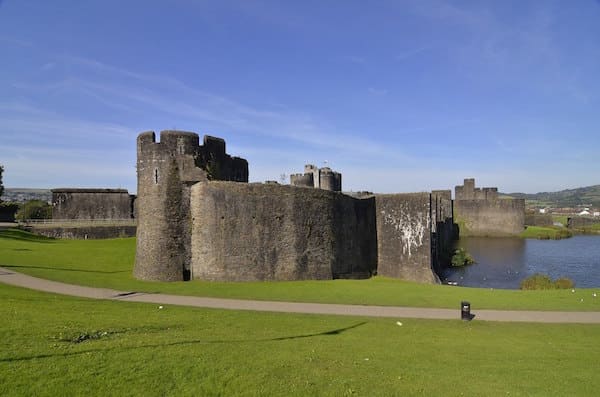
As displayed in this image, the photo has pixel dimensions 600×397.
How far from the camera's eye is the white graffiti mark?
24.9 meters

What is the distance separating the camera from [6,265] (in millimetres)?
22578

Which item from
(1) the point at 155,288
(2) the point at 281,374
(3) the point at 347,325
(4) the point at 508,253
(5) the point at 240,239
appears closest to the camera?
(2) the point at 281,374

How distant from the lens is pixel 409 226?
25.5m

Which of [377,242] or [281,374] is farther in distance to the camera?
[377,242]

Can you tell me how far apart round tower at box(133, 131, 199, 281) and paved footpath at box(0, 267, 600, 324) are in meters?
3.71

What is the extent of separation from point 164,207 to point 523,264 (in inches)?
1315

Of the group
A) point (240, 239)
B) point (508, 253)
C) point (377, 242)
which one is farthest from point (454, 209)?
point (240, 239)

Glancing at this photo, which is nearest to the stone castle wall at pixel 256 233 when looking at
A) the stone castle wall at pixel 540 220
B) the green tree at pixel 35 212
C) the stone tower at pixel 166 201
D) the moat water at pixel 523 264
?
the stone tower at pixel 166 201

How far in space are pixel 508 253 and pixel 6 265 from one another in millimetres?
46676

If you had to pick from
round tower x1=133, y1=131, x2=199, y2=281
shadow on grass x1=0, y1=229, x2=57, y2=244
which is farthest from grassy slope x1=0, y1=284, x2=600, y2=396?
shadow on grass x1=0, y1=229, x2=57, y2=244

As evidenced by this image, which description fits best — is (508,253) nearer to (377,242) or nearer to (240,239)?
(377,242)

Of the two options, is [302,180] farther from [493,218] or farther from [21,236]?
[493,218]

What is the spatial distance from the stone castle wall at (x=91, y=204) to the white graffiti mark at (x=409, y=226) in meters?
33.2

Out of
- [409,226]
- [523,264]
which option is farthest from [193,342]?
[523,264]
